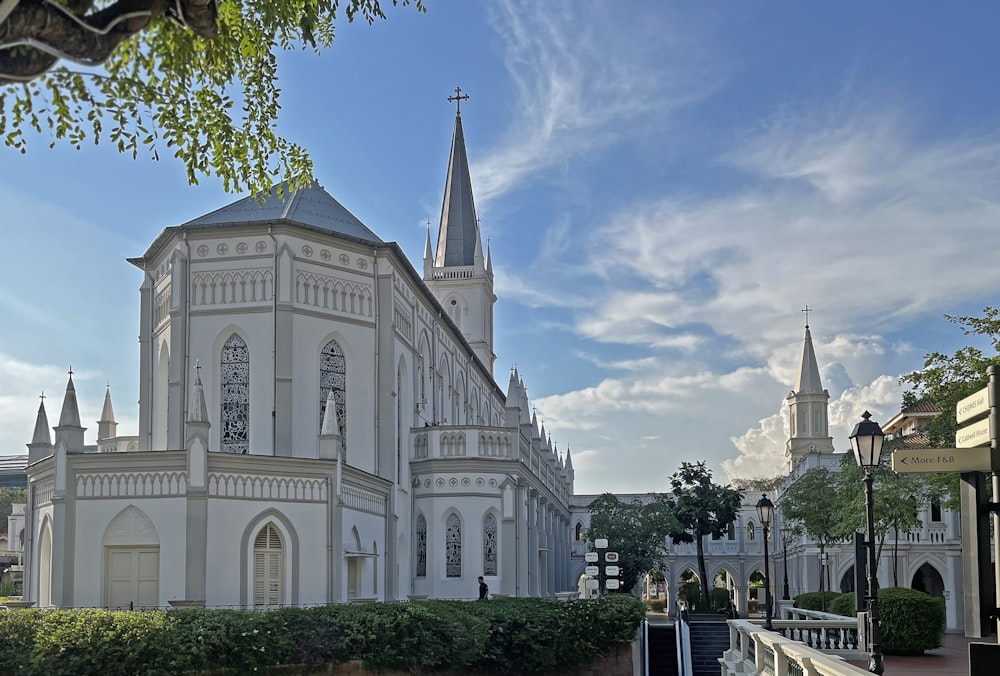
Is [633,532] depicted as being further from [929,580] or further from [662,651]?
[662,651]

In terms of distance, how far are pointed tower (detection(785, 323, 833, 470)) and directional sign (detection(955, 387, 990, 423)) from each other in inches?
3656

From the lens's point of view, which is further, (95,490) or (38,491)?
(38,491)

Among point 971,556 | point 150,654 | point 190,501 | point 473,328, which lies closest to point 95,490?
point 190,501

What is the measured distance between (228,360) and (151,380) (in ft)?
11.4

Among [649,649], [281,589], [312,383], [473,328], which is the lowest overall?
[649,649]

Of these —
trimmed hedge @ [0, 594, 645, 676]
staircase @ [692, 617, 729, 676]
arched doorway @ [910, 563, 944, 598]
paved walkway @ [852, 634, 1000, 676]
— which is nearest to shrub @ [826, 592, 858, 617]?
paved walkway @ [852, 634, 1000, 676]

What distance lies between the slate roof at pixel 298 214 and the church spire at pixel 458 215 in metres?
33.7

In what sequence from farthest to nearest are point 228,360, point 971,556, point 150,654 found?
A: point 228,360, point 150,654, point 971,556

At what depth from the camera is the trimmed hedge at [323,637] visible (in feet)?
72.8

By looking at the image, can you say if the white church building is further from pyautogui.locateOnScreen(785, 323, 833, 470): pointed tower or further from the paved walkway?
pyautogui.locateOnScreen(785, 323, 833, 470): pointed tower

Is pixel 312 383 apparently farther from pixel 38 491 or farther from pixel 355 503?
pixel 38 491

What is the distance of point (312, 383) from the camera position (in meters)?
34.7

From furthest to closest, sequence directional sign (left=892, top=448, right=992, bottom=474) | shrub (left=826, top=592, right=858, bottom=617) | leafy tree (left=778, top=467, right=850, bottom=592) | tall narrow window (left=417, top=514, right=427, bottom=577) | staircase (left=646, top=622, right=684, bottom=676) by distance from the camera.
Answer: leafy tree (left=778, top=467, right=850, bottom=592) → tall narrow window (left=417, top=514, right=427, bottom=577) → staircase (left=646, top=622, right=684, bottom=676) → shrub (left=826, top=592, right=858, bottom=617) → directional sign (left=892, top=448, right=992, bottom=474)

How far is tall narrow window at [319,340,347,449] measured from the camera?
116 feet
